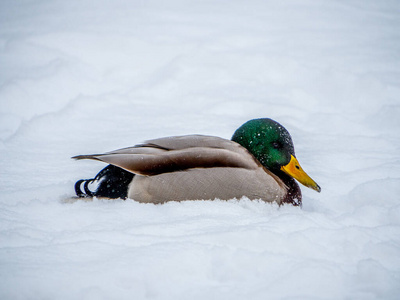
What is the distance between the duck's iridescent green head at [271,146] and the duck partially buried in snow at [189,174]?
0.26 ft

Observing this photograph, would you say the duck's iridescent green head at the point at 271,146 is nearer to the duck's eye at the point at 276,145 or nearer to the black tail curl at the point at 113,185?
the duck's eye at the point at 276,145

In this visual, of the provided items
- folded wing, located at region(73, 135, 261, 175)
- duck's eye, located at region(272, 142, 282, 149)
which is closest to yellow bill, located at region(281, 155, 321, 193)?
duck's eye, located at region(272, 142, 282, 149)

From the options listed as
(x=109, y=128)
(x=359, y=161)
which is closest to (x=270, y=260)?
(x=359, y=161)

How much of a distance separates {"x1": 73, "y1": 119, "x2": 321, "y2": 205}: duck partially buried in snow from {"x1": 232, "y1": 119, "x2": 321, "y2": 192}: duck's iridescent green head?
81 mm

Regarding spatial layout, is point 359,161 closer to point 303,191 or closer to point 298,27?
point 303,191

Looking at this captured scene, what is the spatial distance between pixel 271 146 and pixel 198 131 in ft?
4.36

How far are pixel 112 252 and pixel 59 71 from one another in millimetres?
4034

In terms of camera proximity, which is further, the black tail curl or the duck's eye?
the duck's eye

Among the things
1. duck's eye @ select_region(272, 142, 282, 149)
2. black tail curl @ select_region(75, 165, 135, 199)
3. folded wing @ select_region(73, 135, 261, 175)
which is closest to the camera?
folded wing @ select_region(73, 135, 261, 175)

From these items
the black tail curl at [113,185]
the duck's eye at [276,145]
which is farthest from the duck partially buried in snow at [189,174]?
the duck's eye at [276,145]

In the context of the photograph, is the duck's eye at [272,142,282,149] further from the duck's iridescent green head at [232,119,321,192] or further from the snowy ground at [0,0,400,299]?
the snowy ground at [0,0,400,299]

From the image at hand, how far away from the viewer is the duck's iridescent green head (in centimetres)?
323

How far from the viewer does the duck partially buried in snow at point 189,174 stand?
2.87m

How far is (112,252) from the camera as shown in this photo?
227cm
